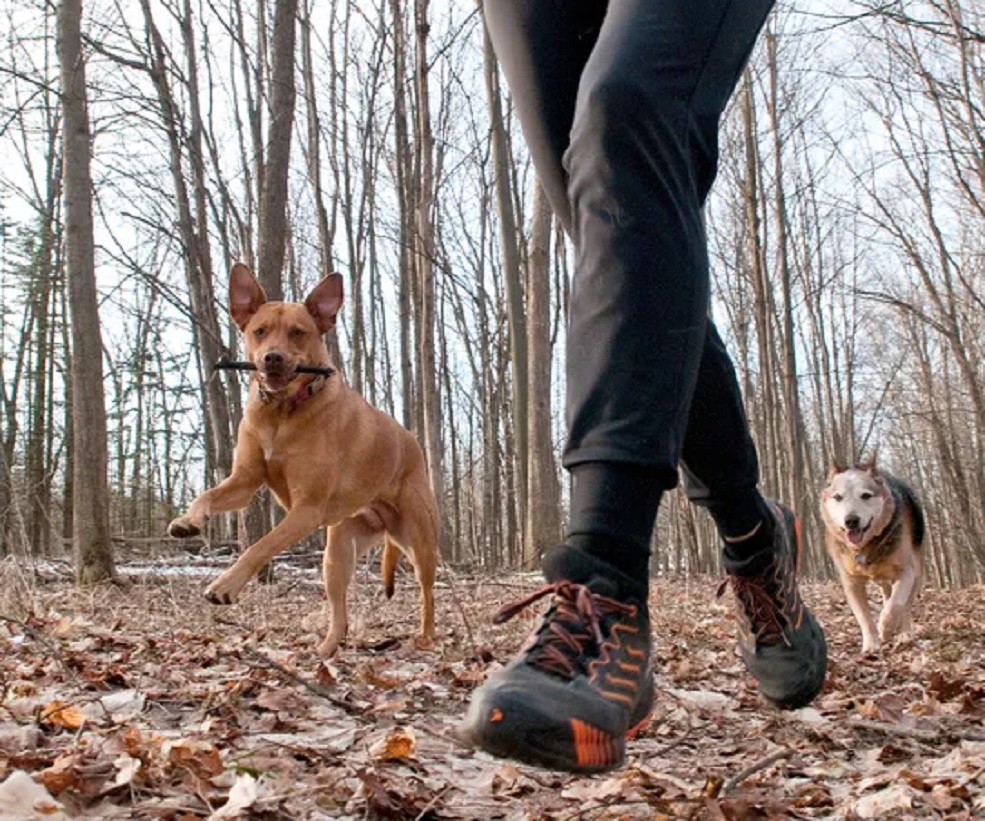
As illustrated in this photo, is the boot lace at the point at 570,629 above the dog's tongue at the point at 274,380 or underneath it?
underneath

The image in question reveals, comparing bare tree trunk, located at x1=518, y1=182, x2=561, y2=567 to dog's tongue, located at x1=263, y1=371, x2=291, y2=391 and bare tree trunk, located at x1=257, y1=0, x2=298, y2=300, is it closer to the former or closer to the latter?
bare tree trunk, located at x1=257, y1=0, x2=298, y2=300

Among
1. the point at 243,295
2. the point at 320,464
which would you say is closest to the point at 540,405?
the point at 243,295

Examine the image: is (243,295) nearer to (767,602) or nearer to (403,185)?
(767,602)

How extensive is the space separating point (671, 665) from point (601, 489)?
2.82 m

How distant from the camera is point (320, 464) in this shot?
541 cm

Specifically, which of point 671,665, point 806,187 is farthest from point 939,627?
point 806,187

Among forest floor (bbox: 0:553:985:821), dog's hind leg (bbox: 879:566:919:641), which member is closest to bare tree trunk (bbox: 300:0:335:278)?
dog's hind leg (bbox: 879:566:919:641)

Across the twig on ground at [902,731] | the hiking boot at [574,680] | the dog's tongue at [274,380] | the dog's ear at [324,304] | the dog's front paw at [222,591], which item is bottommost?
the twig on ground at [902,731]

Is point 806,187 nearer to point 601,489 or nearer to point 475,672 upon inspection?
point 475,672

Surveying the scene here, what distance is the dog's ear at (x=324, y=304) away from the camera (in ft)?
20.2

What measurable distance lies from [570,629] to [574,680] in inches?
3.2

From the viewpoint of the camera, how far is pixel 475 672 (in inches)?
148

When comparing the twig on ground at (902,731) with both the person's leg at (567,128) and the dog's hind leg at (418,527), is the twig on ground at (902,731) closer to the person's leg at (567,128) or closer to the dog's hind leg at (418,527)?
the person's leg at (567,128)

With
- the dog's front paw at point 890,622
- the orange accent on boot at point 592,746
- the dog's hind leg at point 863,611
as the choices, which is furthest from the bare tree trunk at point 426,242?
the orange accent on boot at point 592,746
